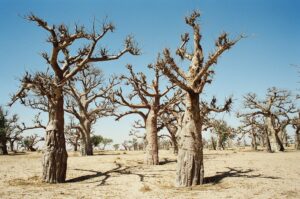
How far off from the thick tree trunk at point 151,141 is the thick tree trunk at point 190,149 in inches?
237

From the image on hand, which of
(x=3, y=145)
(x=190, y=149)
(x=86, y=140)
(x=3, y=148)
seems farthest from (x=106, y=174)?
(x=3, y=145)

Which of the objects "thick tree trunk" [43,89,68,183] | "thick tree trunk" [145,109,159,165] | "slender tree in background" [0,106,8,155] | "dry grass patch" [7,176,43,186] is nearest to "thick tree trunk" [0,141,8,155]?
"slender tree in background" [0,106,8,155]

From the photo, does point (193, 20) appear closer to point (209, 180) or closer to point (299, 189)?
point (209, 180)

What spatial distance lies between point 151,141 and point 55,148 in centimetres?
627

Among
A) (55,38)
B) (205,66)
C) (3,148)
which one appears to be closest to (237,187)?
(205,66)

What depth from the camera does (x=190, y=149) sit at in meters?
10.1

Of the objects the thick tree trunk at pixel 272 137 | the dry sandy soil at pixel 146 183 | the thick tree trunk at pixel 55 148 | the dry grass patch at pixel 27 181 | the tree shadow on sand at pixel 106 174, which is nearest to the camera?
the dry sandy soil at pixel 146 183

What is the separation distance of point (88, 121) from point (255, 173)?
15.5m

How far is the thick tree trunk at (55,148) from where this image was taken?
37.0 feet

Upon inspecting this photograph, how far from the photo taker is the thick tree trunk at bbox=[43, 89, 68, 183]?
37.0 feet

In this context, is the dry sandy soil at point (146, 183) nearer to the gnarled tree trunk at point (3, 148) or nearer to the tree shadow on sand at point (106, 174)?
the tree shadow on sand at point (106, 174)

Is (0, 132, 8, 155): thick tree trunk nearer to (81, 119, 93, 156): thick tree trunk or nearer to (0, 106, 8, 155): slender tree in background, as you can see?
(0, 106, 8, 155): slender tree in background

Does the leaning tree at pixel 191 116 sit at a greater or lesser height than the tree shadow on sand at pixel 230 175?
greater

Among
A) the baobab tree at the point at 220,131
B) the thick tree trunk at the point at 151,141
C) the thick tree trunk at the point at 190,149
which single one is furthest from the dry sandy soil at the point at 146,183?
the baobab tree at the point at 220,131
